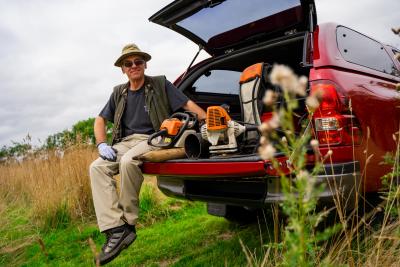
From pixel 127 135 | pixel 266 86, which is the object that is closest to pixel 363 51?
pixel 266 86

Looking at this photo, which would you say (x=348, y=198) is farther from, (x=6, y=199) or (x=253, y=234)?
(x=6, y=199)

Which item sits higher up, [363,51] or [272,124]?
[363,51]

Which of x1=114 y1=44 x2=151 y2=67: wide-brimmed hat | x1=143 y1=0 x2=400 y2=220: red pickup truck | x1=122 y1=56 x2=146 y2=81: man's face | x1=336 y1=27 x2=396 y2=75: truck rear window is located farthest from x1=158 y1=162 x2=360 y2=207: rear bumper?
x1=114 y1=44 x2=151 y2=67: wide-brimmed hat

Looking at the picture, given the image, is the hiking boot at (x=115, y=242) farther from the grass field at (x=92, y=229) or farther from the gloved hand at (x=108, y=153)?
the gloved hand at (x=108, y=153)

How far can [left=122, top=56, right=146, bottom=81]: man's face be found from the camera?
12.9 ft

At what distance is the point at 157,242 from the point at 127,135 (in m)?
1.09

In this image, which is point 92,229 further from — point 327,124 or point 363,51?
point 363,51

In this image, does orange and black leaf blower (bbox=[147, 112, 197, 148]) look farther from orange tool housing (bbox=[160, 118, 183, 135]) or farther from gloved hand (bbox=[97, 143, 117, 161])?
gloved hand (bbox=[97, 143, 117, 161])

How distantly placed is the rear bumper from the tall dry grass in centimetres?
218

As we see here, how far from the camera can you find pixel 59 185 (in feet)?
17.3

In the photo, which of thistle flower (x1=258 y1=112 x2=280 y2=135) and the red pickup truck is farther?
the red pickup truck

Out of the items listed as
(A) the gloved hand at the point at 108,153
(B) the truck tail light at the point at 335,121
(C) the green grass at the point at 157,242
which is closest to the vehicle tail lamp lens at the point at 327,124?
(B) the truck tail light at the point at 335,121

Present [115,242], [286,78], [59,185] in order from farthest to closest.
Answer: [59,185] → [115,242] → [286,78]

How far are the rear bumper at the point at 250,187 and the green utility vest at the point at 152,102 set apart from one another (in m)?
0.65
